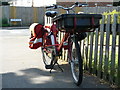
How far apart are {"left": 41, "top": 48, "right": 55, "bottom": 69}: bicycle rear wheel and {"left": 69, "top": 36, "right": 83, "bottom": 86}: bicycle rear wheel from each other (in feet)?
2.77

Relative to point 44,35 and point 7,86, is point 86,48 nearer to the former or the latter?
point 44,35

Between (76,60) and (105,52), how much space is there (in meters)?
0.61

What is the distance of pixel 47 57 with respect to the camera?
22.4 feet

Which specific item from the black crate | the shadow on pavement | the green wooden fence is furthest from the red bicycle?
the green wooden fence

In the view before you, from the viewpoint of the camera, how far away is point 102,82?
4918 mm

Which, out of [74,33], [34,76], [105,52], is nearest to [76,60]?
[74,33]

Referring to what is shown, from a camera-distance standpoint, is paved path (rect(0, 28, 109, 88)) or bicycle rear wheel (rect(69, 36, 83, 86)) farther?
paved path (rect(0, 28, 109, 88))

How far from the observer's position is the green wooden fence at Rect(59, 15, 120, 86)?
468cm

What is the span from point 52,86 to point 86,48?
1401 millimetres

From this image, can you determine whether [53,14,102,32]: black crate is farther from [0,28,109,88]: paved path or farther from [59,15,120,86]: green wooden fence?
[0,28,109,88]: paved path

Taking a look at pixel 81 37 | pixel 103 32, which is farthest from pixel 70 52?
pixel 103 32

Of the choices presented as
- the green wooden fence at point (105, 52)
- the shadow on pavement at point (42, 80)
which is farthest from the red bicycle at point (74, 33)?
the green wooden fence at point (105, 52)

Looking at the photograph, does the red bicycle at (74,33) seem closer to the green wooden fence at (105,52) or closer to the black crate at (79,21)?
the black crate at (79,21)

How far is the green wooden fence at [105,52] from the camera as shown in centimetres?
468
